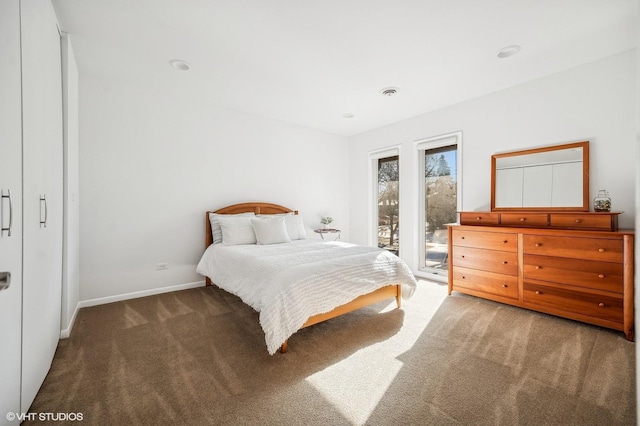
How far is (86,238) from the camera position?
311 cm

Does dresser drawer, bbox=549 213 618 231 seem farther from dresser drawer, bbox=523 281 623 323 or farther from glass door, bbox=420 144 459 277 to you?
glass door, bbox=420 144 459 277

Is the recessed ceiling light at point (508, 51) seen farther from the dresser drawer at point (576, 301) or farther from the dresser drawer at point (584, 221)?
the dresser drawer at point (576, 301)

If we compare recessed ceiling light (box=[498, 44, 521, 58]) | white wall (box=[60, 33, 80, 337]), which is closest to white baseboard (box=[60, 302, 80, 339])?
white wall (box=[60, 33, 80, 337])

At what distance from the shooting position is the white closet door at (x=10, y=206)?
1.18 m

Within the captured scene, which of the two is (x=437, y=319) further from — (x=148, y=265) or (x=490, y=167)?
(x=148, y=265)

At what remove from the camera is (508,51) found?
261 centimetres

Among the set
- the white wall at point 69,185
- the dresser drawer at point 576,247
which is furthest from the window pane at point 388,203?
the white wall at point 69,185

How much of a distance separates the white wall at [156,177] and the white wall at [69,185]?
305mm

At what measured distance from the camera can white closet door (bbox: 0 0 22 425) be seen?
46.4 inches

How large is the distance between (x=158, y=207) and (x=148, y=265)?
73 centimetres

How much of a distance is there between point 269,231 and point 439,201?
8.59ft

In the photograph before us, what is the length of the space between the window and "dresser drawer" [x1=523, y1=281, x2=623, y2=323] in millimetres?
1333

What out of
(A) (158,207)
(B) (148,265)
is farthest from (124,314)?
(A) (158,207)

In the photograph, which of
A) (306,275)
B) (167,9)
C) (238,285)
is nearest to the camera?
(167,9)
